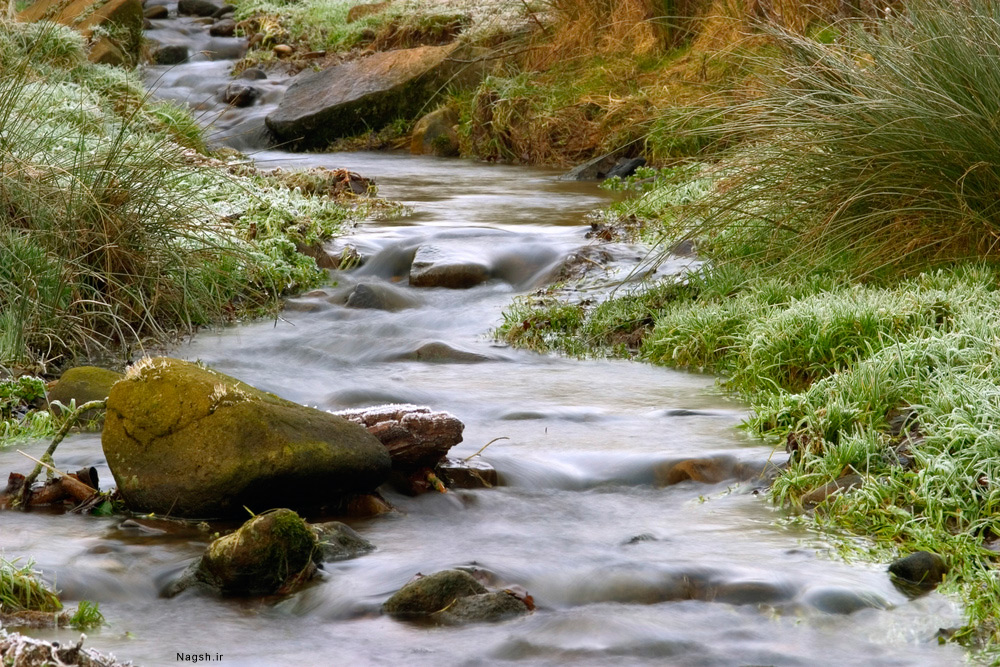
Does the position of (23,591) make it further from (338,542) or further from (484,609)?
(484,609)

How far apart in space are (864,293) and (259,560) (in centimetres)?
364

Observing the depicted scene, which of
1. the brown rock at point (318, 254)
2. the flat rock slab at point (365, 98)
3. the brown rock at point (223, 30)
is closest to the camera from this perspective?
the brown rock at point (318, 254)

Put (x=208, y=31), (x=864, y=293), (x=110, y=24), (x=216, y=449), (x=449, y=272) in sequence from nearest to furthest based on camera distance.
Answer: (x=216, y=449) → (x=864, y=293) → (x=449, y=272) → (x=110, y=24) → (x=208, y=31)

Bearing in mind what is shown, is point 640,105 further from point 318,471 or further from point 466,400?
point 318,471

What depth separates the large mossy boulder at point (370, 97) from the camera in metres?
16.1

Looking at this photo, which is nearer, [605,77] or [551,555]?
[551,555]

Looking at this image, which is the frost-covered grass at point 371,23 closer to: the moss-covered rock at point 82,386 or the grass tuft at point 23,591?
the moss-covered rock at point 82,386

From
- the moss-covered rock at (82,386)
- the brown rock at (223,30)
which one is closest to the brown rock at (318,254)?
the moss-covered rock at (82,386)

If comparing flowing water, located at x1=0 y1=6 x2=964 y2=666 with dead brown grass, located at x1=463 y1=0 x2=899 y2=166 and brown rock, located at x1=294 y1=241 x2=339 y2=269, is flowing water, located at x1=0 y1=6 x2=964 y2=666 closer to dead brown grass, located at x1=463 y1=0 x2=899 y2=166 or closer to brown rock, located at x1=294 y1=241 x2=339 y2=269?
brown rock, located at x1=294 y1=241 x2=339 y2=269

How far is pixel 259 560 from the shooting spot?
3.71 metres

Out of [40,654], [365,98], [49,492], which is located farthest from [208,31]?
[40,654]

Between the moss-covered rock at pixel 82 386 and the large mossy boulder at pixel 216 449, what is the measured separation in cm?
113

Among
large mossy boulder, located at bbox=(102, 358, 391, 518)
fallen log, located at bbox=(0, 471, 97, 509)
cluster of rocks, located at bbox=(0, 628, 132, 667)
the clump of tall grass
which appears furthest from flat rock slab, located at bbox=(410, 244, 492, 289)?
cluster of rocks, located at bbox=(0, 628, 132, 667)

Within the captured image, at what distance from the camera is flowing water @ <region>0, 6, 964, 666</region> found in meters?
3.36
